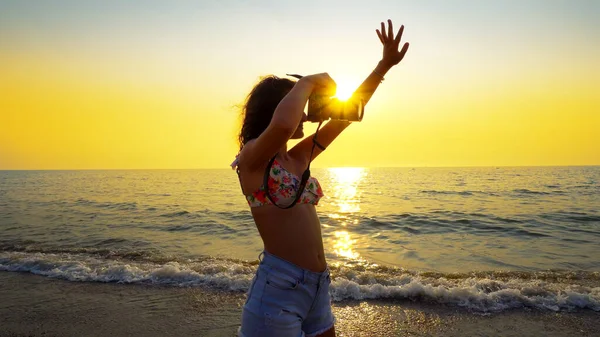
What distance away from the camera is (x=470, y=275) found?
777cm

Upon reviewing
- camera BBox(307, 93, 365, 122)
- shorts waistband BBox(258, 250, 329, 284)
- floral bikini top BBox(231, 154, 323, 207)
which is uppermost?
camera BBox(307, 93, 365, 122)

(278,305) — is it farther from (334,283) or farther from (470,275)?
(470,275)

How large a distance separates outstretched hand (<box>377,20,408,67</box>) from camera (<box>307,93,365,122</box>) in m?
0.47

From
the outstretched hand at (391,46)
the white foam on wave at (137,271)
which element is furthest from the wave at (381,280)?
the outstretched hand at (391,46)

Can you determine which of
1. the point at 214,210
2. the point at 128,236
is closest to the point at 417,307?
the point at 128,236

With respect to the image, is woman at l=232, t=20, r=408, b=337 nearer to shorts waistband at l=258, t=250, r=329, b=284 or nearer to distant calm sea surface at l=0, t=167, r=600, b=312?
shorts waistband at l=258, t=250, r=329, b=284

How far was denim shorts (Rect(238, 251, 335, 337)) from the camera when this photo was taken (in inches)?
83.6

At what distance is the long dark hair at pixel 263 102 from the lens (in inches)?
87.4

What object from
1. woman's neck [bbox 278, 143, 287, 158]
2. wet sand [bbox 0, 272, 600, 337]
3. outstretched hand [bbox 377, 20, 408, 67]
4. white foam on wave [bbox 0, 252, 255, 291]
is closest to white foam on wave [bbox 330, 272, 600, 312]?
wet sand [bbox 0, 272, 600, 337]

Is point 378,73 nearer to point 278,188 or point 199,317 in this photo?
point 278,188

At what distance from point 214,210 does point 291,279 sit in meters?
18.4

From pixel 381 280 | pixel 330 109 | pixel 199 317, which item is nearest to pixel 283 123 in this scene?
pixel 330 109

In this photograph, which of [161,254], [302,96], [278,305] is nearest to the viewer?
[302,96]

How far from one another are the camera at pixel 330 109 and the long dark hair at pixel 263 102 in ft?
0.69
